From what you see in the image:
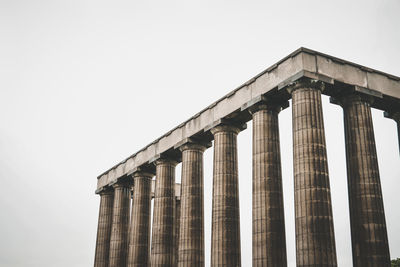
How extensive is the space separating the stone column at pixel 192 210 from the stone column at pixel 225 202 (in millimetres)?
4666

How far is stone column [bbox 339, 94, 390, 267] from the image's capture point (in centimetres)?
3859

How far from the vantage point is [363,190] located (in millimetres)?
40188

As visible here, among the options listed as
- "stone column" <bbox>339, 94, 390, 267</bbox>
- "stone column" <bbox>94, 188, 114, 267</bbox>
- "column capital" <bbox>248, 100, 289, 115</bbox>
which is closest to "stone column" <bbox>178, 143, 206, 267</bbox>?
"column capital" <bbox>248, 100, 289, 115</bbox>

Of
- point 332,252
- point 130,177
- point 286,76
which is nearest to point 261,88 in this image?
point 286,76

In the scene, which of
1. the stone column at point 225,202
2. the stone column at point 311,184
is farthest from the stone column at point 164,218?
the stone column at point 311,184

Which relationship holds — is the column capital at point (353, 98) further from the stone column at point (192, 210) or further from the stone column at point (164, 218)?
the stone column at point (164, 218)

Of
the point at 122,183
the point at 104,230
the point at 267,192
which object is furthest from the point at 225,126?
the point at 104,230

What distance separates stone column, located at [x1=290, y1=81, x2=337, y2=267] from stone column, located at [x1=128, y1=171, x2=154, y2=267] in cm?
3080

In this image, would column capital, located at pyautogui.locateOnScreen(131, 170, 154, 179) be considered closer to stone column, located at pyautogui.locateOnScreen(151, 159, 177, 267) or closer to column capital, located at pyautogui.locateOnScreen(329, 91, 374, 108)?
stone column, located at pyautogui.locateOnScreen(151, 159, 177, 267)

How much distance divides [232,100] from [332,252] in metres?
20.2

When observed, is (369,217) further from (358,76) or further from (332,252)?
(358,76)

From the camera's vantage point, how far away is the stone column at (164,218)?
2237 inches

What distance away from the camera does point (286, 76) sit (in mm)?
42875

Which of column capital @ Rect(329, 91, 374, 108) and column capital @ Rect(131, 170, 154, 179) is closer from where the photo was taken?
column capital @ Rect(329, 91, 374, 108)
